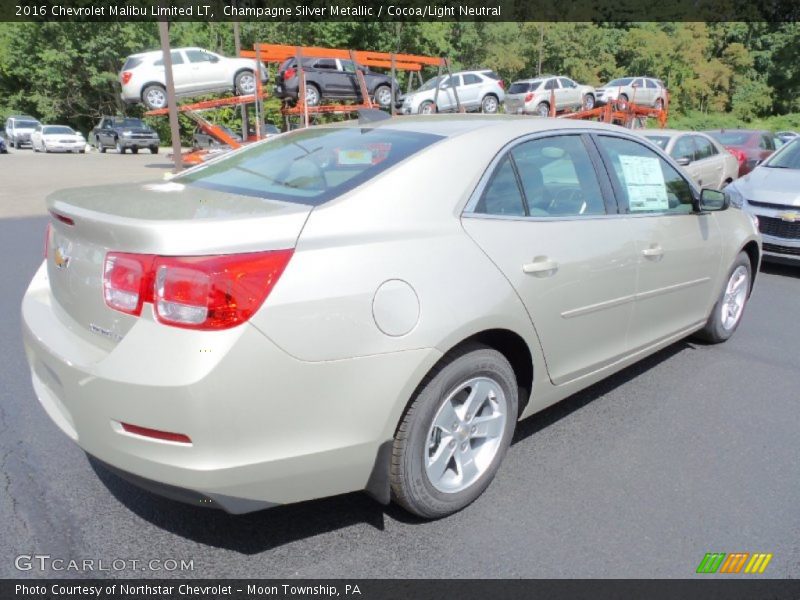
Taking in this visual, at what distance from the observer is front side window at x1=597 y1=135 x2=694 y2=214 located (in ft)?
11.5

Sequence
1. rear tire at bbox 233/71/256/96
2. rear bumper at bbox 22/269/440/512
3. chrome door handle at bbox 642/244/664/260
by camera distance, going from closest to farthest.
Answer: rear bumper at bbox 22/269/440/512
chrome door handle at bbox 642/244/664/260
rear tire at bbox 233/71/256/96

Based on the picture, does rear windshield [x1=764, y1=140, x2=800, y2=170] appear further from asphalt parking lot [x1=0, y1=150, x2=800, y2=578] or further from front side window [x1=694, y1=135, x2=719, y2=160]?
asphalt parking lot [x1=0, y1=150, x2=800, y2=578]

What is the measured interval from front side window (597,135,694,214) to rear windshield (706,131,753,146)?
1210cm

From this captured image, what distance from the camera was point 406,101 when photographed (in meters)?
19.2

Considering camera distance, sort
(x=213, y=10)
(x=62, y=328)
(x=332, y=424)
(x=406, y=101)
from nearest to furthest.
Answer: (x=332, y=424), (x=62, y=328), (x=406, y=101), (x=213, y=10)

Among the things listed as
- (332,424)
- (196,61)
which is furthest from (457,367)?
(196,61)

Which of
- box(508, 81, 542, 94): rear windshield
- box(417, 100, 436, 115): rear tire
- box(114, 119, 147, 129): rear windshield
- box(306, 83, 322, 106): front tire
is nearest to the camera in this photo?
box(306, 83, 322, 106): front tire

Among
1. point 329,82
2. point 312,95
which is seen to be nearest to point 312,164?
point 312,95

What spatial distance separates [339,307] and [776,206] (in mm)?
6845

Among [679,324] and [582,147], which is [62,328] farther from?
[679,324]

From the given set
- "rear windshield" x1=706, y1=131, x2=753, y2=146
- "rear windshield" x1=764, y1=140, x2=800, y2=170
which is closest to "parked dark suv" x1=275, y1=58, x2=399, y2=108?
"rear windshield" x1=706, y1=131, x2=753, y2=146

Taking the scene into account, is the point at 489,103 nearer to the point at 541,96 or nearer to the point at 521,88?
the point at 541,96

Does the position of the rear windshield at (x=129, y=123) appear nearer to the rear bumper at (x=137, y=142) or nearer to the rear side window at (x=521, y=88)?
the rear bumper at (x=137, y=142)

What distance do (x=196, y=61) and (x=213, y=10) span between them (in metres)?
24.9
